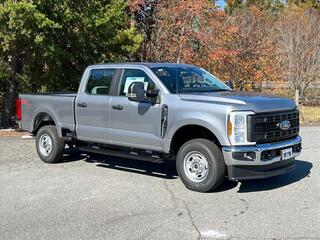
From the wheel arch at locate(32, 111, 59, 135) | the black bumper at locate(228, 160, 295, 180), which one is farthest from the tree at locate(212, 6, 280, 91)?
the black bumper at locate(228, 160, 295, 180)

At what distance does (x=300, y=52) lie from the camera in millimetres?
21984

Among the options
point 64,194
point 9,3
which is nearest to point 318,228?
point 64,194

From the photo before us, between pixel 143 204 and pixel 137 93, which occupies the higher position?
pixel 137 93

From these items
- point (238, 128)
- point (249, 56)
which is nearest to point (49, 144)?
point (238, 128)

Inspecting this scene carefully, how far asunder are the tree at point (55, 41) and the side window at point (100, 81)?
3.91 meters

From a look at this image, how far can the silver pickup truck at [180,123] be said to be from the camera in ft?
23.0

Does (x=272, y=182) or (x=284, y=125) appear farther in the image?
(x=272, y=182)

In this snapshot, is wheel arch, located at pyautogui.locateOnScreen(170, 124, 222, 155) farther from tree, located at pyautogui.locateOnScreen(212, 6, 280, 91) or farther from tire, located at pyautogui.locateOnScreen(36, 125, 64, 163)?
tree, located at pyautogui.locateOnScreen(212, 6, 280, 91)

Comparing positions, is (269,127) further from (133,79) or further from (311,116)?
(311,116)

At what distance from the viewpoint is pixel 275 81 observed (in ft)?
71.9

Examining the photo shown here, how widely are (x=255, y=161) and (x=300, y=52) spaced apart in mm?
16158

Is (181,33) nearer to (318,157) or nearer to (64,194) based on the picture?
(318,157)

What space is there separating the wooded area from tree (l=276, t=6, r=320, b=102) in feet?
0.14

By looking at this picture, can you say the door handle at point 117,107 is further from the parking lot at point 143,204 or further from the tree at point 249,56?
the tree at point 249,56
